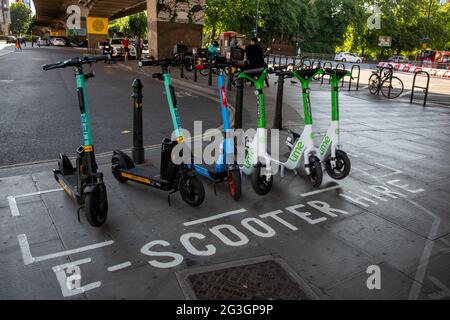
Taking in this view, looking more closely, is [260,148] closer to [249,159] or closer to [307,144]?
[249,159]

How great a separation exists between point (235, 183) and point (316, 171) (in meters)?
1.16

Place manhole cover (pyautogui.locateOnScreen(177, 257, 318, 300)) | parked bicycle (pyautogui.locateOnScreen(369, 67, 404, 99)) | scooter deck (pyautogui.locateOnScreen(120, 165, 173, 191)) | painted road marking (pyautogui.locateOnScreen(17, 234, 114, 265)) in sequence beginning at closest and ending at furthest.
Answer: manhole cover (pyautogui.locateOnScreen(177, 257, 318, 300)) → painted road marking (pyautogui.locateOnScreen(17, 234, 114, 265)) → scooter deck (pyautogui.locateOnScreen(120, 165, 173, 191)) → parked bicycle (pyautogui.locateOnScreen(369, 67, 404, 99))

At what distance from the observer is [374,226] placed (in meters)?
4.07

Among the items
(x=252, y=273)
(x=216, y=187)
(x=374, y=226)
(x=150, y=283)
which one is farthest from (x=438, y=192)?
(x=150, y=283)

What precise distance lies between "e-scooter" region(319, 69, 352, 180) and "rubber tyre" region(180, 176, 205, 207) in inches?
74.0

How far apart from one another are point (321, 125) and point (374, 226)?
16.7ft

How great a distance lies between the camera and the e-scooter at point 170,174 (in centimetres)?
427

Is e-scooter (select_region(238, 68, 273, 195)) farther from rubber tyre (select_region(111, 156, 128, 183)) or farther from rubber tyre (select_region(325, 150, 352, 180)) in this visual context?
rubber tyre (select_region(111, 156, 128, 183))

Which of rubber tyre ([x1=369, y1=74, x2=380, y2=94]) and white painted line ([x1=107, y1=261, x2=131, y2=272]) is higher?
rubber tyre ([x1=369, y1=74, x2=380, y2=94])

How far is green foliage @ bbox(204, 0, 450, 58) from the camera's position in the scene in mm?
55844

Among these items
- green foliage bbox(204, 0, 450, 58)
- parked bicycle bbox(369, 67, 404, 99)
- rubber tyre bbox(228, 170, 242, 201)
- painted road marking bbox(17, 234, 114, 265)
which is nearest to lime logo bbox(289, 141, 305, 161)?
rubber tyre bbox(228, 170, 242, 201)

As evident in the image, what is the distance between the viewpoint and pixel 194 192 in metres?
4.27

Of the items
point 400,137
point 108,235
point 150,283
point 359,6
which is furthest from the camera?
point 359,6
